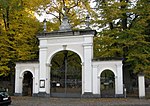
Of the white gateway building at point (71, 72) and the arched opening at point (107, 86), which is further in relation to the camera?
the arched opening at point (107, 86)

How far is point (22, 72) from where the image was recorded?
26203 millimetres

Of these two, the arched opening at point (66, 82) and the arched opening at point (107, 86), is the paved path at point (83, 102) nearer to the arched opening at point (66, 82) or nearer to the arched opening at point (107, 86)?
the arched opening at point (107, 86)

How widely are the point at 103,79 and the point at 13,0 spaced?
455 inches

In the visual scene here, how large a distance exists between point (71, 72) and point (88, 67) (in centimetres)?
272

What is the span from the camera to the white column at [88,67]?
931 inches

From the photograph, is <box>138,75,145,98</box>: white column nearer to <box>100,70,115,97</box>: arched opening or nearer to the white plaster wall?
<box>100,70,115,97</box>: arched opening

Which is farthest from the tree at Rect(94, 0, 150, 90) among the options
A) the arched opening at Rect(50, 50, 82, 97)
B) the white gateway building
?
the arched opening at Rect(50, 50, 82, 97)

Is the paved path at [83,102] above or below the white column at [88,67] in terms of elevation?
below

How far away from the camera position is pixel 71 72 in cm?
2603

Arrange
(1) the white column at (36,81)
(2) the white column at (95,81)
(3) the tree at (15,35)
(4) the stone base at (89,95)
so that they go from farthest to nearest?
(3) the tree at (15,35), (1) the white column at (36,81), (2) the white column at (95,81), (4) the stone base at (89,95)

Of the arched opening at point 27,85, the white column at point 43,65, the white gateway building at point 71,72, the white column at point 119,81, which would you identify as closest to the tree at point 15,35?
the white gateway building at point 71,72

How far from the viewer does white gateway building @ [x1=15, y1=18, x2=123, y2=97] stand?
23.5m

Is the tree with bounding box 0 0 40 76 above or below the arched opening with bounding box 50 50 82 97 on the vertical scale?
above

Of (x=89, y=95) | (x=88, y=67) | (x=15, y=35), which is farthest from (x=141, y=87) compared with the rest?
(x=15, y=35)
